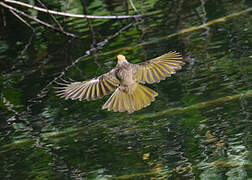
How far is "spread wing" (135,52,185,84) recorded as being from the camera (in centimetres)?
379

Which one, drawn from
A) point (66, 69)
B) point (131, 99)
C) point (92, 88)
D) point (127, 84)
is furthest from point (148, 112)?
point (66, 69)

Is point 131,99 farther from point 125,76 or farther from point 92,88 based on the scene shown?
point 92,88

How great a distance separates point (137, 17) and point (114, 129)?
3287 millimetres

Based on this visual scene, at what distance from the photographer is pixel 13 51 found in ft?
20.6

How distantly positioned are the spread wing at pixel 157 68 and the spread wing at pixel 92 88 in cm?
22

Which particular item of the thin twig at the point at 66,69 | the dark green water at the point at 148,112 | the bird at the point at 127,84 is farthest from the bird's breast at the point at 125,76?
the thin twig at the point at 66,69

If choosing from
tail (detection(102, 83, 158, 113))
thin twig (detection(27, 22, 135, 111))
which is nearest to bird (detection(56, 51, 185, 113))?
tail (detection(102, 83, 158, 113))

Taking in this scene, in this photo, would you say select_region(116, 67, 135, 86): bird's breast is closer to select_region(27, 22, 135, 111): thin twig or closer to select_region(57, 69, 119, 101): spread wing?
select_region(57, 69, 119, 101): spread wing

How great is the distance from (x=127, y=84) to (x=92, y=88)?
296 mm

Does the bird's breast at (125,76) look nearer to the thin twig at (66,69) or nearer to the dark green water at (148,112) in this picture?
the dark green water at (148,112)

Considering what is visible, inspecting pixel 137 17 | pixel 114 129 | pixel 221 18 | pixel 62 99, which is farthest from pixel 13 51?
pixel 114 129

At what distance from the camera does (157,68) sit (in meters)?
3.86

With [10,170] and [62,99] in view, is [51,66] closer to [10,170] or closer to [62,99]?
[62,99]

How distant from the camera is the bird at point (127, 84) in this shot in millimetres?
3658
